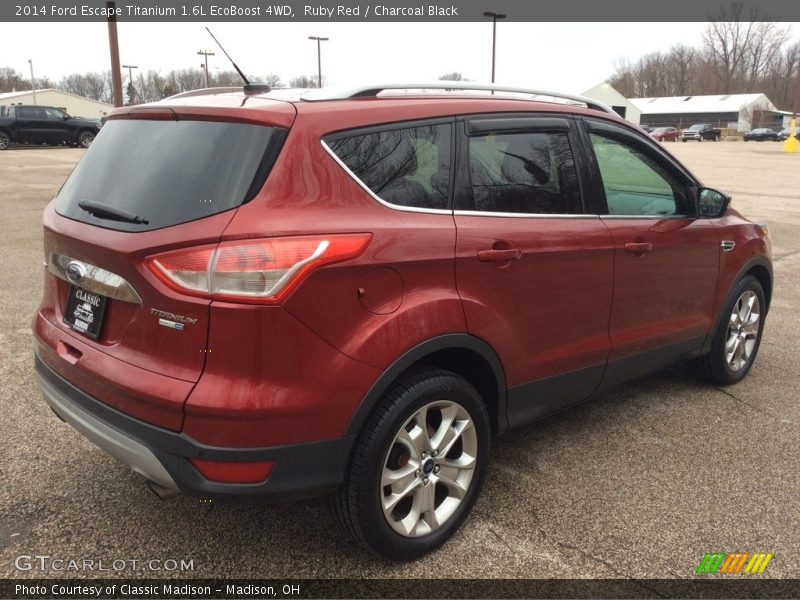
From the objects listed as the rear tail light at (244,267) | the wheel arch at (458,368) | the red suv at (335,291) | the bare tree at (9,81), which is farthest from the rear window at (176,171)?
the bare tree at (9,81)

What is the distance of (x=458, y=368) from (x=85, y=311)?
57.1 inches

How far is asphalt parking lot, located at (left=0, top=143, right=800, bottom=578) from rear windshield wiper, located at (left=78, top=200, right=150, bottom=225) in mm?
1041

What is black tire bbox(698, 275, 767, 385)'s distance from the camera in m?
4.29

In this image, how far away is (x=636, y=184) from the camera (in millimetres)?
3846

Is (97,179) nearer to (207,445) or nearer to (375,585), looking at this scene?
(207,445)

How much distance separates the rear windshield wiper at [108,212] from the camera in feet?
7.68

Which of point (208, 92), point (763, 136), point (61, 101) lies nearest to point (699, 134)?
point (763, 136)

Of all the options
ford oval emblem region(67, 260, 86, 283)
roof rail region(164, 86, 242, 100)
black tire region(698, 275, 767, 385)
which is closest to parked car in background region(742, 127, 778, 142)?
black tire region(698, 275, 767, 385)

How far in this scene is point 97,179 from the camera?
105 inches

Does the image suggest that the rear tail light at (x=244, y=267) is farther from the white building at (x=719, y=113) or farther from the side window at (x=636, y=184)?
the white building at (x=719, y=113)

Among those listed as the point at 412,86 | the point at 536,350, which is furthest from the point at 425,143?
the point at 536,350

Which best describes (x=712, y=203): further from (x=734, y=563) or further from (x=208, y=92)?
(x=208, y=92)

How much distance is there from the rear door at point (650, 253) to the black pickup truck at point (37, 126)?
29.9 metres

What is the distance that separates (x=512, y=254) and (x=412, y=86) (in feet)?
2.59
